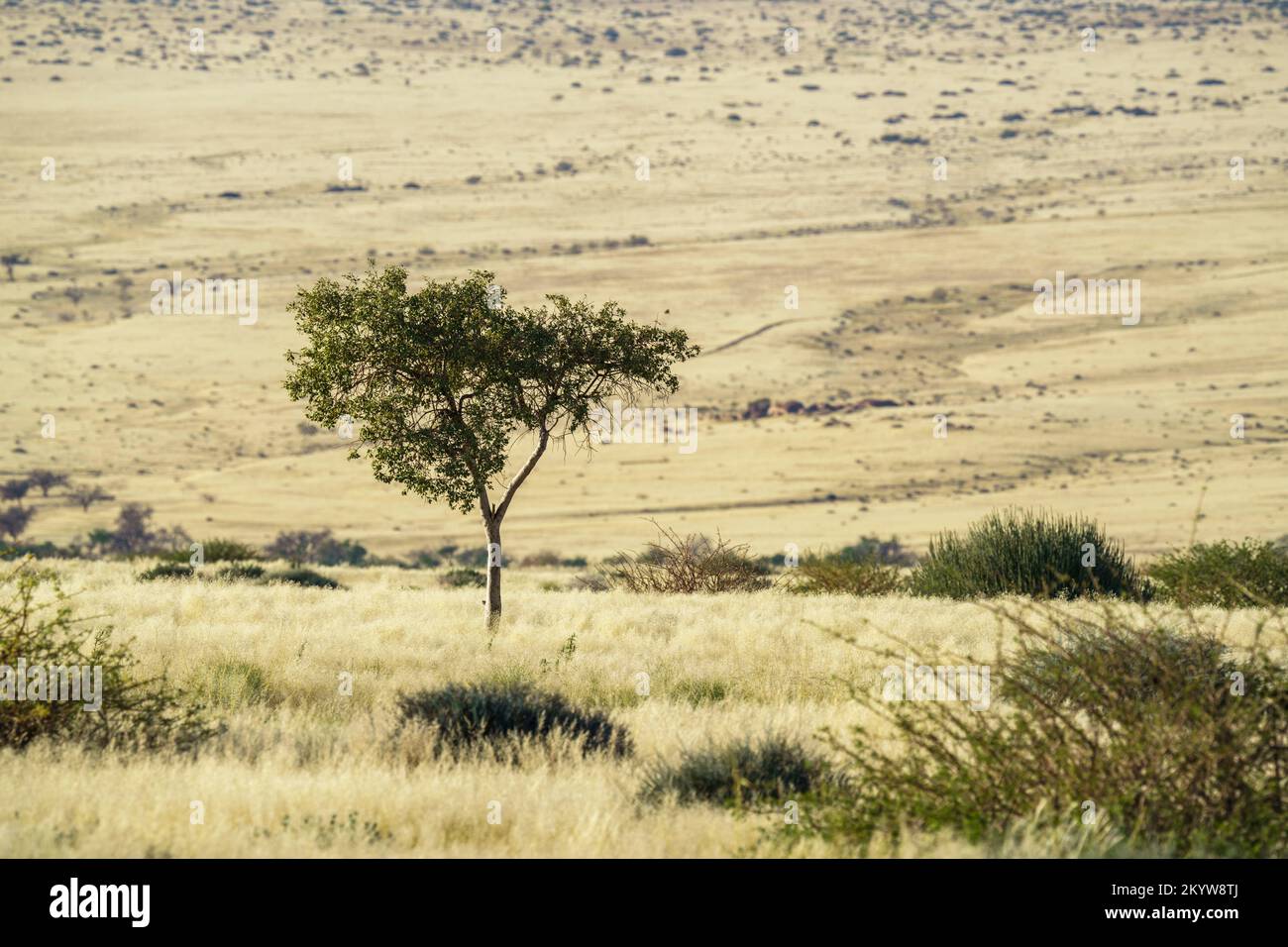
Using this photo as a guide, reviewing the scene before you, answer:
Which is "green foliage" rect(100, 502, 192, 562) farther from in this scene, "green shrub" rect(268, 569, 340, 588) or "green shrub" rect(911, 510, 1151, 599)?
"green shrub" rect(911, 510, 1151, 599)

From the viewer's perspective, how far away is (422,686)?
12.1 meters

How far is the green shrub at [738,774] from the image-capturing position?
8.31 metres

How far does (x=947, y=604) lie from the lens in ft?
66.5

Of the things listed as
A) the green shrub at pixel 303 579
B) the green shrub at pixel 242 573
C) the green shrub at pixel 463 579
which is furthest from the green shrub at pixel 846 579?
the green shrub at pixel 242 573

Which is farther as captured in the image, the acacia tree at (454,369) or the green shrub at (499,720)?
the acacia tree at (454,369)

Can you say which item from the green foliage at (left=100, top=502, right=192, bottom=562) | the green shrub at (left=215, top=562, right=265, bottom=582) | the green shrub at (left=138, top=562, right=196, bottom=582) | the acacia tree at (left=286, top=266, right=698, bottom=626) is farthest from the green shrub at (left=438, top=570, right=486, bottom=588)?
the green foliage at (left=100, top=502, right=192, bottom=562)

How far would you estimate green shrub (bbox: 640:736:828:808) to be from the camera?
831cm

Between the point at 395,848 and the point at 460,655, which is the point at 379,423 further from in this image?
the point at 395,848

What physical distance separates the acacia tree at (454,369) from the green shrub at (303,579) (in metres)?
10.2

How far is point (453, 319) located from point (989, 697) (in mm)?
8454

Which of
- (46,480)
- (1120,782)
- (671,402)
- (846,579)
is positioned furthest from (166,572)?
(671,402)

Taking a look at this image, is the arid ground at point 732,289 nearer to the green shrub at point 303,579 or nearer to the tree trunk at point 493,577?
the green shrub at point 303,579

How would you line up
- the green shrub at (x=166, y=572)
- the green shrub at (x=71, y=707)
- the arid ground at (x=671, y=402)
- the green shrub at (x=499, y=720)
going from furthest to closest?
the green shrub at (x=166, y=572)
the green shrub at (x=499, y=720)
the green shrub at (x=71, y=707)
the arid ground at (x=671, y=402)

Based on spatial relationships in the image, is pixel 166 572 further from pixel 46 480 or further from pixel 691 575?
pixel 46 480
